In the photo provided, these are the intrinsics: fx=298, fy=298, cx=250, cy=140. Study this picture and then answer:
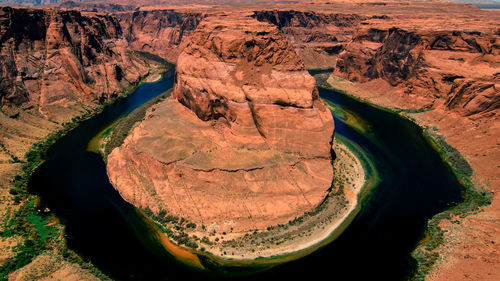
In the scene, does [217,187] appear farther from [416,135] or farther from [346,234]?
[416,135]

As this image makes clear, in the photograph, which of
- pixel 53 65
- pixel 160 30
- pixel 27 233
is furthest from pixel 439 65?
pixel 160 30

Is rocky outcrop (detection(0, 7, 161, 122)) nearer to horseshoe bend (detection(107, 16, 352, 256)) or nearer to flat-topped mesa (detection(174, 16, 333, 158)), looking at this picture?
horseshoe bend (detection(107, 16, 352, 256))

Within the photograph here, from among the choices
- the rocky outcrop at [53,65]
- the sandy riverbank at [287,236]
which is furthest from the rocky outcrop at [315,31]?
the sandy riverbank at [287,236]

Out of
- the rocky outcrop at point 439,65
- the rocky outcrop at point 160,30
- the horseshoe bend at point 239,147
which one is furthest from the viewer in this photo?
the rocky outcrop at point 160,30

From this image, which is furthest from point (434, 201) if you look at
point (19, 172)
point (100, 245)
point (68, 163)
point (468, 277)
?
point (19, 172)

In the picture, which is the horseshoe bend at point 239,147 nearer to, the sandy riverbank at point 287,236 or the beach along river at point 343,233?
the sandy riverbank at point 287,236

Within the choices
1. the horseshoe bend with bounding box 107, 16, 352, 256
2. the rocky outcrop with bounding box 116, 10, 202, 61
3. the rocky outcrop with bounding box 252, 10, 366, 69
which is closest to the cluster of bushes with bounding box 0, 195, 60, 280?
the horseshoe bend with bounding box 107, 16, 352, 256
